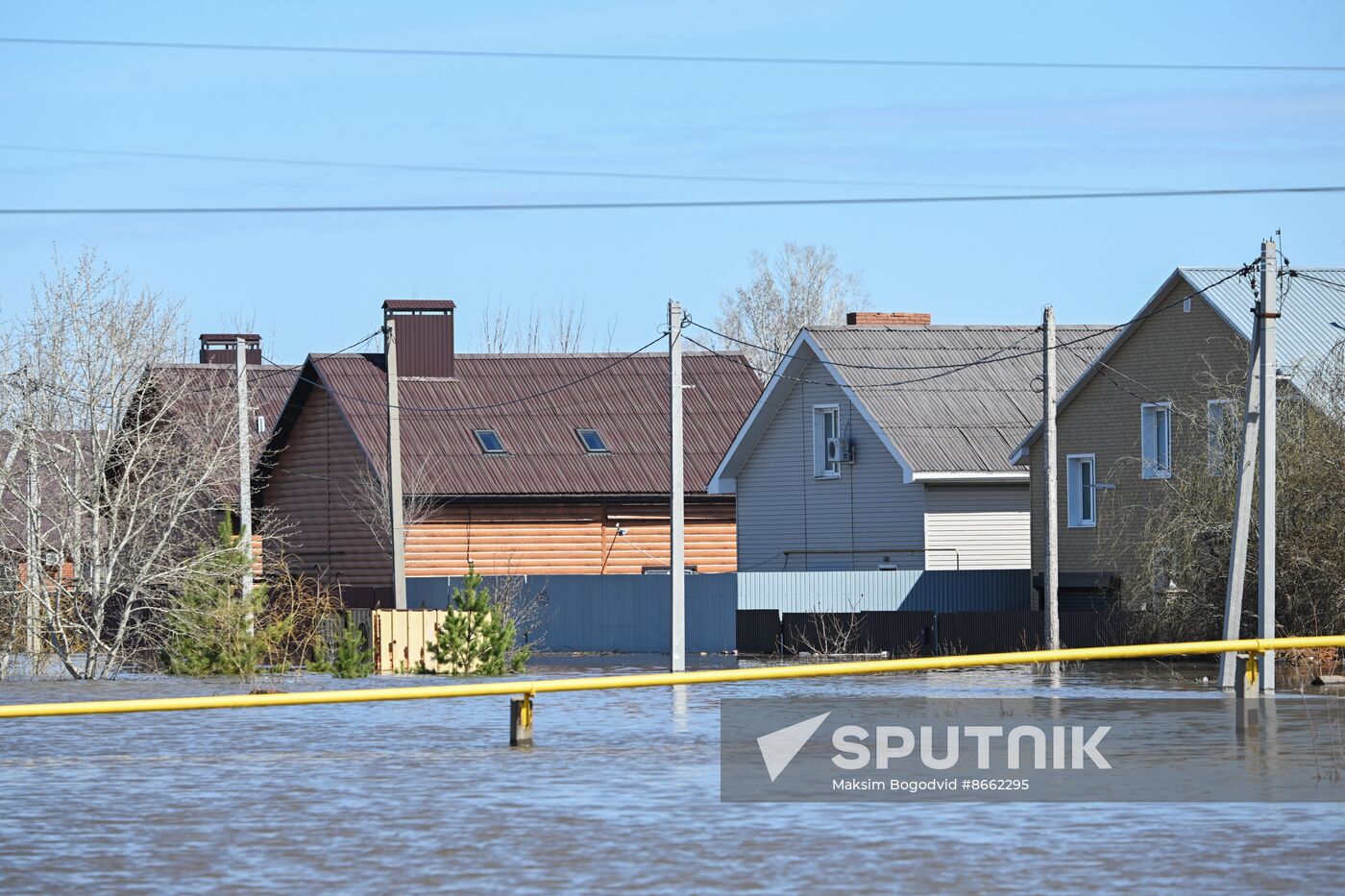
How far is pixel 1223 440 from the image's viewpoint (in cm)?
3456

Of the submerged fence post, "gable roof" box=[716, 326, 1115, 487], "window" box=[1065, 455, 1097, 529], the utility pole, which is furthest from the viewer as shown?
"gable roof" box=[716, 326, 1115, 487]

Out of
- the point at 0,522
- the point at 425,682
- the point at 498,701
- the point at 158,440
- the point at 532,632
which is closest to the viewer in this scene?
the point at 498,701

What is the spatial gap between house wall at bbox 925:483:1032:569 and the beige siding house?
2.00m

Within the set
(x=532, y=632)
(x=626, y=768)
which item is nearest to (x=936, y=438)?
(x=532, y=632)

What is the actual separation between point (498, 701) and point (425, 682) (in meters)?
5.21

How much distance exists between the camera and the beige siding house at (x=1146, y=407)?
3891 centimetres

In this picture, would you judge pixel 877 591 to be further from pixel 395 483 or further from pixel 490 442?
pixel 490 442

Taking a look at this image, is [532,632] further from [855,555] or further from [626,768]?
[626,768]

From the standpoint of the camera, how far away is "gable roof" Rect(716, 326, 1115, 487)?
4519cm

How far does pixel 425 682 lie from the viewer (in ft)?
97.8

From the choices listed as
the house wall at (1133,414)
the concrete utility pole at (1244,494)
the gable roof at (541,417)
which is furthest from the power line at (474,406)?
the concrete utility pole at (1244,494)

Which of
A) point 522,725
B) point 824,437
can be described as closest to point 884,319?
point 824,437

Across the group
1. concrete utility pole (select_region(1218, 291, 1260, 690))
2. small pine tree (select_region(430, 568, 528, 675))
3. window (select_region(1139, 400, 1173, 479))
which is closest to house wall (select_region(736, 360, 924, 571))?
window (select_region(1139, 400, 1173, 479))

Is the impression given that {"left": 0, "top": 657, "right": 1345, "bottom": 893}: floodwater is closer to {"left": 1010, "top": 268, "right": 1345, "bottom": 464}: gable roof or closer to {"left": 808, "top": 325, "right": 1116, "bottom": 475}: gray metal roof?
{"left": 1010, "top": 268, "right": 1345, "bottom": 464}: gable roof
